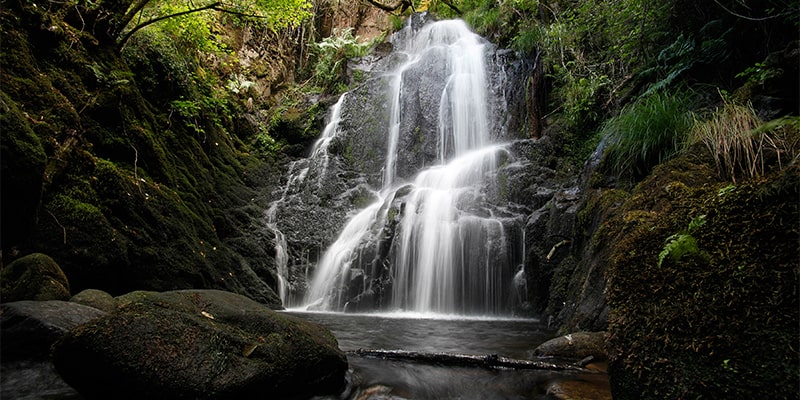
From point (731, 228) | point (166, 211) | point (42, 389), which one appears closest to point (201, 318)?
point (42, 389)

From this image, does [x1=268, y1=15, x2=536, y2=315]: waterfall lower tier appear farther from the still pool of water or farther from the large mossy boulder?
the large mossy boulder

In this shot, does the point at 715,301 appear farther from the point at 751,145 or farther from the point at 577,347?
the point at 577,347

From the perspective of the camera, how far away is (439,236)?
8281mm

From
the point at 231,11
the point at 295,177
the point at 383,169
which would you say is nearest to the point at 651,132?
the point at 231,11

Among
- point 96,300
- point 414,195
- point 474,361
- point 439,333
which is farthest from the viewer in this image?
point 414,195

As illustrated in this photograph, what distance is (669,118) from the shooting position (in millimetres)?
5035

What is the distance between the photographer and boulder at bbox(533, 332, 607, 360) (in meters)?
3.47

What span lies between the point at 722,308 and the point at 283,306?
8045mm

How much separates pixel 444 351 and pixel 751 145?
10.9 feet

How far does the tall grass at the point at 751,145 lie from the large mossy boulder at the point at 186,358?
322 cm

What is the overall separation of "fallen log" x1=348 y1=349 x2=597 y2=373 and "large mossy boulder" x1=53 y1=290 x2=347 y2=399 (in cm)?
83

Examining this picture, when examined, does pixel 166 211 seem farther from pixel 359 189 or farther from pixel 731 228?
pixel 731 228

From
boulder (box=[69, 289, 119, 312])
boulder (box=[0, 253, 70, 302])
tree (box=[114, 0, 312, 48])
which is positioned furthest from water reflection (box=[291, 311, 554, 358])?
tree (box=[114, 0, 312, 48])

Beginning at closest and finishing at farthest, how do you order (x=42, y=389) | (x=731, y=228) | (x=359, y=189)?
(x=731, y=228)
(x=42, y=389)
(x=359, y=189)
